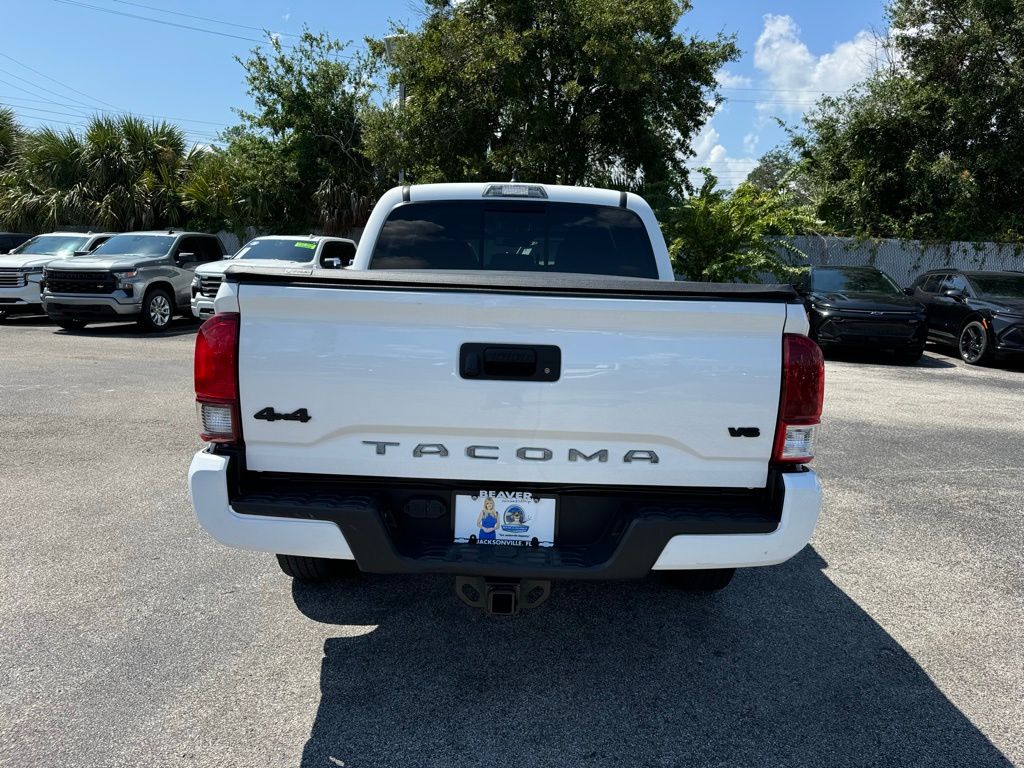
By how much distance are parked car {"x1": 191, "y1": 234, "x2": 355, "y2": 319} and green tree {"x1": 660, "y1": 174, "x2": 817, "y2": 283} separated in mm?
7279

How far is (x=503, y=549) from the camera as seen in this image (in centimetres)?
280

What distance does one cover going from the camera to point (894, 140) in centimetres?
2070

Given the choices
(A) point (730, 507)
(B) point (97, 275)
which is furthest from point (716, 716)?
(B) point (97, 275)

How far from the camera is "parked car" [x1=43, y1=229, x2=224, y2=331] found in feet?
44.5

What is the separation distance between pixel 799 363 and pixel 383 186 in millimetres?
20553

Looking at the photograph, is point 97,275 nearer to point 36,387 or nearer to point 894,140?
point 36,387

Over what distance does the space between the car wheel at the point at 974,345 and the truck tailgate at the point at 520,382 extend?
1249 centimetres

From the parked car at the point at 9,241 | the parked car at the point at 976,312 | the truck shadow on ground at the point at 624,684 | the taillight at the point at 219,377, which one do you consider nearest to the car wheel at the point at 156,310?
the parked car at the point at 9,241

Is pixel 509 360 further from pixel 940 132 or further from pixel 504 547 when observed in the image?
pixel 940 132

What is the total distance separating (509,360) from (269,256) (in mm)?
11965

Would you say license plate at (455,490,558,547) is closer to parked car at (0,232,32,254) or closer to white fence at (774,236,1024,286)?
white fence at (774,236,1024,286)

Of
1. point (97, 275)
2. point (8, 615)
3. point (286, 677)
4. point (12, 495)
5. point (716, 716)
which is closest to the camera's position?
point (716, 716)

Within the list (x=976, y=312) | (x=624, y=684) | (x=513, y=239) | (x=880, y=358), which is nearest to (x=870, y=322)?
(x=880, y=358)

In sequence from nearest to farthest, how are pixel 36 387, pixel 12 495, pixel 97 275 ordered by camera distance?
pixel 12 495
pixel 36 387
pixel 97 275
